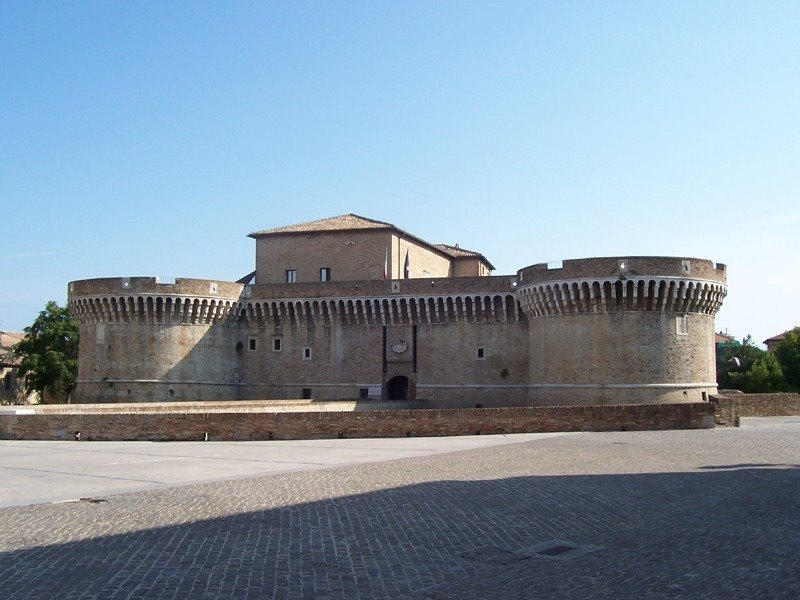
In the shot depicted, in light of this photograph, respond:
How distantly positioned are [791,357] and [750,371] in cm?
442

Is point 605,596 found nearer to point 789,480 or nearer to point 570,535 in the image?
point 570,535

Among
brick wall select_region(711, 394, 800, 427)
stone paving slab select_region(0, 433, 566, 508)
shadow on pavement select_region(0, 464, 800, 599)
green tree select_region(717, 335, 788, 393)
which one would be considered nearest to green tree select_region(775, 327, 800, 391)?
green tree select_region(717, 335, 788, 393)

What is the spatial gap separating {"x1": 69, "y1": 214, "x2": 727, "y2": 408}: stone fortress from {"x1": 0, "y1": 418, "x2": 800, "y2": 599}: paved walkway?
53.8ft

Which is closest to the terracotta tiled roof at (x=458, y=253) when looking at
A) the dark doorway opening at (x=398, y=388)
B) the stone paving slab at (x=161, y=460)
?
the dark doorway opening at (x=398, y=388)

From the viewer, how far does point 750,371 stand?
52.9 m

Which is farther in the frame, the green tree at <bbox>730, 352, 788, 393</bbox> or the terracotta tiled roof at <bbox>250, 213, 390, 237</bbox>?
the green tree at <bbox>730, 352, 788, 393</bbox>

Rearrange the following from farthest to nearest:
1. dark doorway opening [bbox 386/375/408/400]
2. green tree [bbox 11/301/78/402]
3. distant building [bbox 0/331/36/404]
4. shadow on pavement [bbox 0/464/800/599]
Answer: distant building [bbox 0/331/36/404]
green tree [bbox 11/301/78/402]
dark doorway opening [bbox 386/375/408/400]
shadow on pavement [bbox 0/464/800/599]

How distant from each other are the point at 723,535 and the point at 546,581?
10.1 feet

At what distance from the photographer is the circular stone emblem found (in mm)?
38000

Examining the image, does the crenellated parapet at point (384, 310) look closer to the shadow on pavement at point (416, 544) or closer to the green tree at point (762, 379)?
the green tree at point (762, 379)

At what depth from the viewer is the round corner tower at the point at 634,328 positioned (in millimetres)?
31250

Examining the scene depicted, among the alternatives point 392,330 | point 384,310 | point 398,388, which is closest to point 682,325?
point 392,330

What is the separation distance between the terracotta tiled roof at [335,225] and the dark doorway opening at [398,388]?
7154mm

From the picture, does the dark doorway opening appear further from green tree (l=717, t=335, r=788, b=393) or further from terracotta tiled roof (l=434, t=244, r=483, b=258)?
green tree (l=717, t=335, r=788, b=393)
